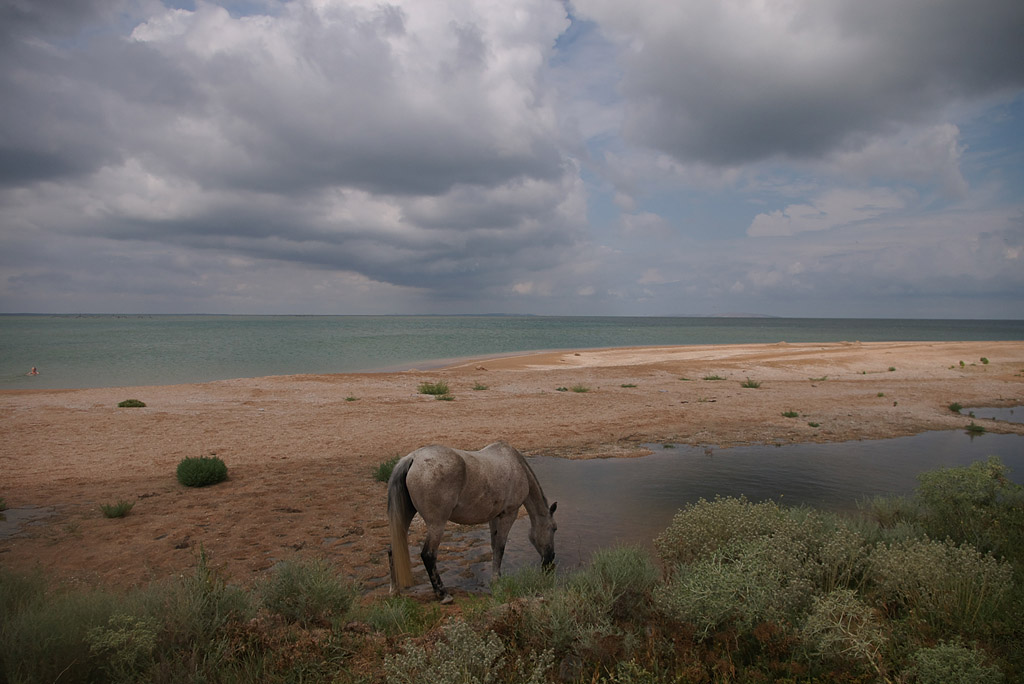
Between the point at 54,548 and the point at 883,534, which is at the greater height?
the point at 883,534

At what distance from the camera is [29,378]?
35.6 meters

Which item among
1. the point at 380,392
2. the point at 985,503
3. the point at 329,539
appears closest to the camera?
the point at 985,503

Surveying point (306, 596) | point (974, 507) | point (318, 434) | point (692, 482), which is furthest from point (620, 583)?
point (318, 434)

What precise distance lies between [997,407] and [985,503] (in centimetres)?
1863

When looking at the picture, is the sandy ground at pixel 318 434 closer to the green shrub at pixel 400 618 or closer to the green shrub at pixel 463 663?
the green shrub at pixel 400 618

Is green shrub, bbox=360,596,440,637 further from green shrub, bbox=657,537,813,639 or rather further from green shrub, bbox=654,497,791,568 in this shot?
green shrub, bbox=654,497,791,568

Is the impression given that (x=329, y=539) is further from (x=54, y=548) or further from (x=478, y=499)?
(x=54, y=548)

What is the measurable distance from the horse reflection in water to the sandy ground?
102cm

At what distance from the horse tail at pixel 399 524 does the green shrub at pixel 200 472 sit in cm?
657

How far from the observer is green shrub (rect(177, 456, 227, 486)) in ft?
34.6

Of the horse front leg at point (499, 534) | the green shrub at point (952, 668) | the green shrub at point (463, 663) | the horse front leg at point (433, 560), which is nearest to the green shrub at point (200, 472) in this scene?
the horse front leg at point (433, 560)

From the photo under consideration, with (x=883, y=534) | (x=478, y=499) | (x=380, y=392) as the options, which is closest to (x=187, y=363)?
(x=380, y=392)

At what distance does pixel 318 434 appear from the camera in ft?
51.4

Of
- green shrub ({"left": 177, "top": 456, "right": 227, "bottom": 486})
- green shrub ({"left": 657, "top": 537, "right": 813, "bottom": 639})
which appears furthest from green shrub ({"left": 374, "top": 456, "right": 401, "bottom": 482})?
green shrub ({"left": 657, "top": 537, "right": 813, "bottom": 639})
